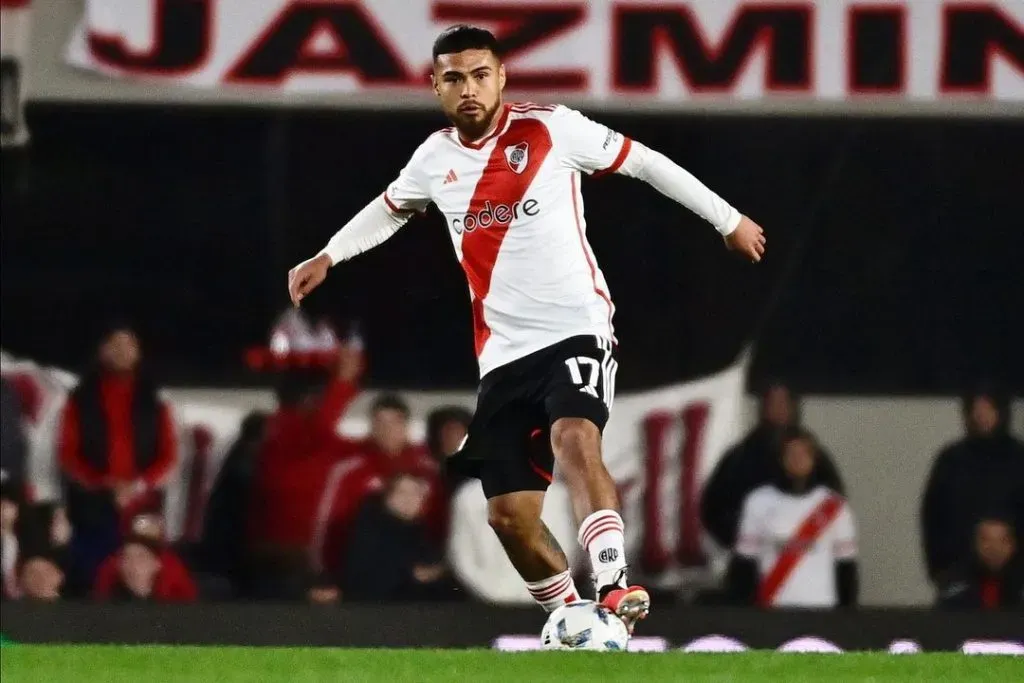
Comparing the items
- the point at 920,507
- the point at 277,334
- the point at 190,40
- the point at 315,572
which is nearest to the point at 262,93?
the point at 190,40

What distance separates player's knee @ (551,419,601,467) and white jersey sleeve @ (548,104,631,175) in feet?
2.62

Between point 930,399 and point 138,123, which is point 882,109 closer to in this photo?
point 930,399

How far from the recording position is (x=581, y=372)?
6.16 metres

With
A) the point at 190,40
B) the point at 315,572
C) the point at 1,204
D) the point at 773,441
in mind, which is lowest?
the point at 315,572

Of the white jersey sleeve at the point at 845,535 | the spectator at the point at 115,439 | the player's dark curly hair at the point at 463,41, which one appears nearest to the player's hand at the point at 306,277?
the player's dark curly hair at the point at 463,41

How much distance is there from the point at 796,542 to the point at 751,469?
1.22ft

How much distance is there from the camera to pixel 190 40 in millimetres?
9641

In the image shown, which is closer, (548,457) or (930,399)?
(548,457)

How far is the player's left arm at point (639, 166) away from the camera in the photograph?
20.4 ft

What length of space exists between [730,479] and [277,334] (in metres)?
2.10

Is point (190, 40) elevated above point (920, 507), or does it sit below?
above

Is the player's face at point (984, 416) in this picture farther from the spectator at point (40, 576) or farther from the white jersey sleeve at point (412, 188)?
the spectator at point (40, 576)

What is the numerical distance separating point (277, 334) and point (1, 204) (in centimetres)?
137

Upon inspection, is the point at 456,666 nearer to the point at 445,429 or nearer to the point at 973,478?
the point at 445,429
